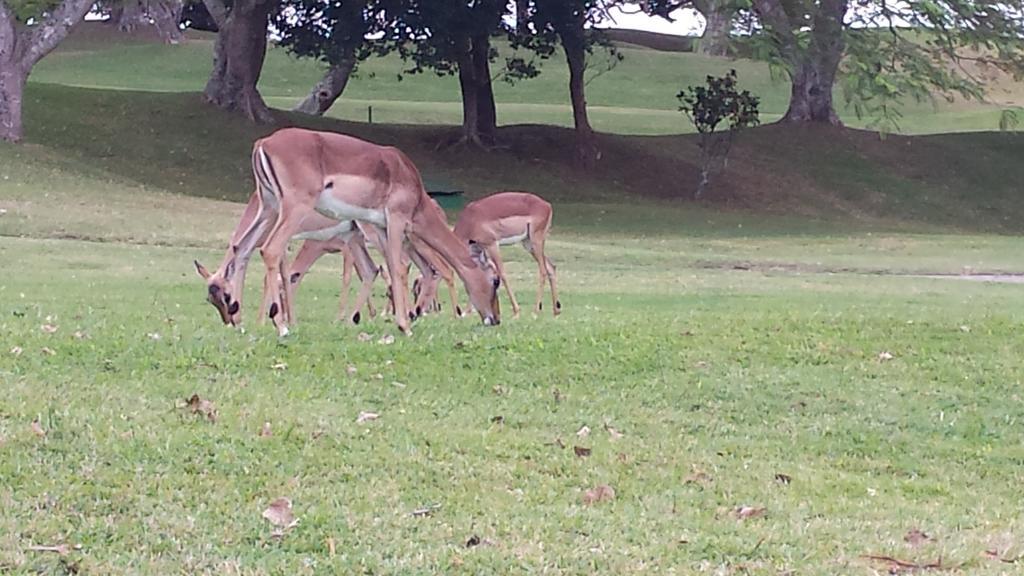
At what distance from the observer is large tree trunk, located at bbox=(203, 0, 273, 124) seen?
3753cm

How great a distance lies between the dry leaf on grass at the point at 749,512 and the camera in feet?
21.7

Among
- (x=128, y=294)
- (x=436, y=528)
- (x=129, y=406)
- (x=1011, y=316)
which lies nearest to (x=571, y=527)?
(x=436, y=528)

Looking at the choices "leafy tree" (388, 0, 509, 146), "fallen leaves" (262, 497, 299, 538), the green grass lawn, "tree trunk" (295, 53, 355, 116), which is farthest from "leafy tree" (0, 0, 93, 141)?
"fallen leaves" (262, 497, 299, 538)

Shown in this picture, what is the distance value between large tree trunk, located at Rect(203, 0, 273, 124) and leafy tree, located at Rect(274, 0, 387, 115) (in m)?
0.81

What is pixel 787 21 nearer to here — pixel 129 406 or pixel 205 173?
pixel 205 173

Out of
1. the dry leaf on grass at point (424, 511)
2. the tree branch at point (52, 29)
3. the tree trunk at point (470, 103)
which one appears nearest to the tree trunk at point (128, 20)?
the tree trunk at point (470, 103)

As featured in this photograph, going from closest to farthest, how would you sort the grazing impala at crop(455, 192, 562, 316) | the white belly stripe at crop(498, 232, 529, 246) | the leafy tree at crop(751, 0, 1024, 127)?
the grazing impala at crop(455, 192, 562, 316)
the white belly stripe at crop(498, 232, 529, 246)
the leafy tree at crop(751, 0, 1024, 127)

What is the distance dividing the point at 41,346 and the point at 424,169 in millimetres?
28645

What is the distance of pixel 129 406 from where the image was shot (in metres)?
7.60

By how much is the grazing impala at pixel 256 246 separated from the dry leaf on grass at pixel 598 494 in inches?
215

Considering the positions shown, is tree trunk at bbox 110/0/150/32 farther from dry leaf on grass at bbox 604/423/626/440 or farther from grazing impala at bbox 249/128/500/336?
dry leaf on grass at bbox 604/423/626/440

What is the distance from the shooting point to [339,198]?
11867 millimetres

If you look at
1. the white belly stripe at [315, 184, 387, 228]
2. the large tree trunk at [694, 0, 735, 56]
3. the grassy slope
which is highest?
the large tree trunk at [694, 0, 735, 56]

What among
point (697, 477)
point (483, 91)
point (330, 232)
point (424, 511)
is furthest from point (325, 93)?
point (424, 511)
